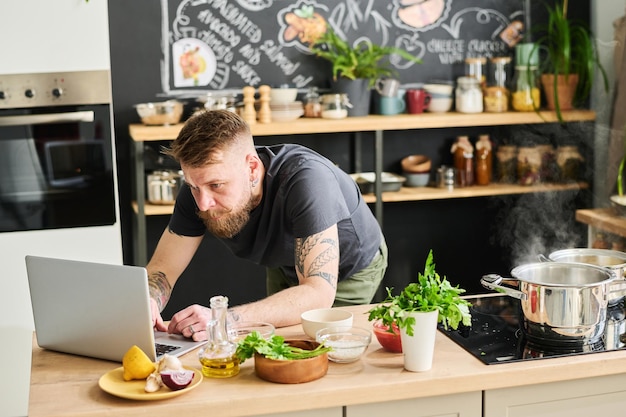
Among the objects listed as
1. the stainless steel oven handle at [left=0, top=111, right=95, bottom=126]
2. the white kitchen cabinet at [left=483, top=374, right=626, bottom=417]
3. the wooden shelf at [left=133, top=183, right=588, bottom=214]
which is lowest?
the white kitchen cabinet at [left=483, top=374, right=626, bottom=417]

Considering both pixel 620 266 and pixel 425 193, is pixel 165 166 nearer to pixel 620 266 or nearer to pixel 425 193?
pixel 425 193

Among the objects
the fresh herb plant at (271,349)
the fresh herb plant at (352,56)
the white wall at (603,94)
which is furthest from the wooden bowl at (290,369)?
the white wall at (603,94)

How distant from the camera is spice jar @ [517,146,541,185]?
4680mm

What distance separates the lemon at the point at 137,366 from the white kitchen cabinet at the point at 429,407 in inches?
18.2

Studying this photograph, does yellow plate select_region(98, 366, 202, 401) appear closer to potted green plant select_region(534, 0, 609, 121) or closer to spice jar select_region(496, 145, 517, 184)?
spice jar select_region(496, 145, 517, 184)

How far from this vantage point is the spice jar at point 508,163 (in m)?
4.74

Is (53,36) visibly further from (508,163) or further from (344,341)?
(508,163)

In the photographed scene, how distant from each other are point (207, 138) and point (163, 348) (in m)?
0.66

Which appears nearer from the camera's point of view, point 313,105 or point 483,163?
point 313,105

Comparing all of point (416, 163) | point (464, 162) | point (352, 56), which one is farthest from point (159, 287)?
point (464, 162)

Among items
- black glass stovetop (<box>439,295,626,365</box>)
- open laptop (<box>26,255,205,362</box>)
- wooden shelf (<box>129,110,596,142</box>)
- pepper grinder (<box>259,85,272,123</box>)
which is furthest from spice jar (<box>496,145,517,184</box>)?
open laptop (<box>26,255,205,362</box>)

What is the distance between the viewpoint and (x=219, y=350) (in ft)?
6.71

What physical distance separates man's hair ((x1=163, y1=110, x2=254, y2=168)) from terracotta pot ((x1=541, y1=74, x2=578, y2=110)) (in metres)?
2.58

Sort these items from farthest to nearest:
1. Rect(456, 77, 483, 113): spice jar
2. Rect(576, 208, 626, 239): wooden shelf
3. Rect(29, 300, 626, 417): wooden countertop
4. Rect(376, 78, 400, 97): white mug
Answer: Rect(456, 77, 483, 113): spice jar, Rect(376, 78, 400, 97): white mug, Rect(576, 208, 626, 239): wooden shelf, Rect(29, 300, 626, 417): wooden countertop
